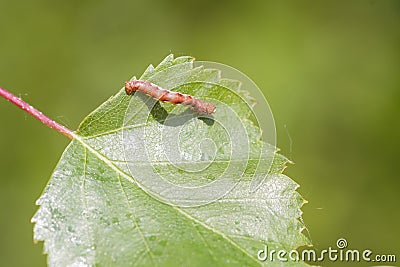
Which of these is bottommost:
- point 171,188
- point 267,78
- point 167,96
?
point 171,188

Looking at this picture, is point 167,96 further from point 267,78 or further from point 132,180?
point 267,78

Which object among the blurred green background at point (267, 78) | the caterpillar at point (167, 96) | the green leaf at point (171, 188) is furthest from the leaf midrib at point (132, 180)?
the blurred green background at point (267, 78)

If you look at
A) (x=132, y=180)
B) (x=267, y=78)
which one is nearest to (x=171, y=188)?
(x=132, y=180)

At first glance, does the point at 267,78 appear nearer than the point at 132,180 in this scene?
No

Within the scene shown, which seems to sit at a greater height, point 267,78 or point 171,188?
point 267,78

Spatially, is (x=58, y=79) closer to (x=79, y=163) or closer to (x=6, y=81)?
(x=6, y=81)

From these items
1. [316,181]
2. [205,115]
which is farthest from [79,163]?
[316,181]

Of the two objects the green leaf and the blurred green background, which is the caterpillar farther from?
the blurred green background

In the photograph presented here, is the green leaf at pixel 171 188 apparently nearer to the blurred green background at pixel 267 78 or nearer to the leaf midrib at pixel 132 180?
the leaf midrib at pixel 132 180
